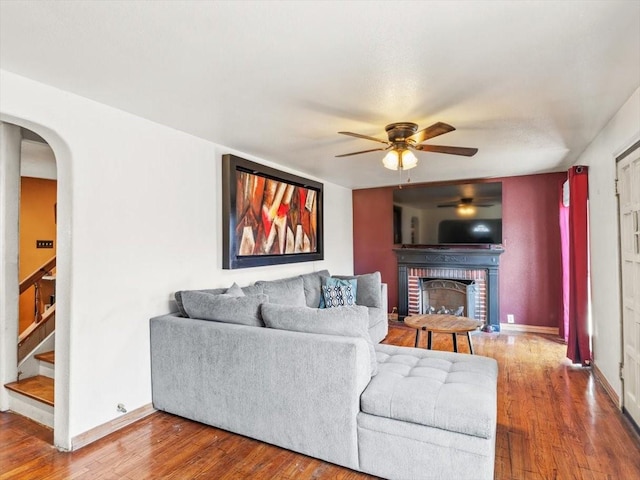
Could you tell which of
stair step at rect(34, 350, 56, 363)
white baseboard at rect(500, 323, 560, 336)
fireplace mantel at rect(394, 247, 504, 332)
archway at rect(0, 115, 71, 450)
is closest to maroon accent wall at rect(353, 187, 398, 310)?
fireplace mantel at rect(394, 247, 504, 332)

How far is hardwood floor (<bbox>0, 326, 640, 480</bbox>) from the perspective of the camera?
2154 mm

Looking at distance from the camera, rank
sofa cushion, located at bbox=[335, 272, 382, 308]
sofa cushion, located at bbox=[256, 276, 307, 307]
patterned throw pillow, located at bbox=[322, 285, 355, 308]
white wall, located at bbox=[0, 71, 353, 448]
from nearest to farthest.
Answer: white wall, located at bbox=[0, 71, 353, 448] < sofa cushion, located at bbox=[256, 276, 307, 307] < patterned throw pillow, located at bbox=[322, 285, 355, 308] < sofa cushion, located at bbox=[335, 272, 382, 308]

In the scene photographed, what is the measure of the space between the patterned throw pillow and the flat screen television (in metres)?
1.84

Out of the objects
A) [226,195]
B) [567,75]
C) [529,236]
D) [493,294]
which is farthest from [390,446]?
[529,236]

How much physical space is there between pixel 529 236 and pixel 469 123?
123 inches

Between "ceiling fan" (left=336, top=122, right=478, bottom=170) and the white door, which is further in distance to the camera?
"ceiling fan" (left=336, top=122, right=478, bottom=170)

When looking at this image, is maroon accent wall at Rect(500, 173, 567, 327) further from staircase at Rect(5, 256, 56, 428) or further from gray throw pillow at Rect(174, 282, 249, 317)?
staircase at Rect(5, 256, 56, 428)

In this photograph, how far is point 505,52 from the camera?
1.96m

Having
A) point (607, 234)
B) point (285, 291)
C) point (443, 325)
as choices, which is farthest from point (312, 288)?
point (607, 234)

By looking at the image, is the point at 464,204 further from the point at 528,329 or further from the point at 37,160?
the point at 37,160

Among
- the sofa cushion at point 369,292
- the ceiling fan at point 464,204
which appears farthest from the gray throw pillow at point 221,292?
the ceiling fan at point 464,204

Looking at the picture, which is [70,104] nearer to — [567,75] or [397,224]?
[567,75]

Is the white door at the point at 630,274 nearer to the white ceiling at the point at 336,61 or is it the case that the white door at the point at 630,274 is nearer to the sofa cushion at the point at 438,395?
the white ceiling at the point at 336,61

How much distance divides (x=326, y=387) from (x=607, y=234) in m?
2.83
